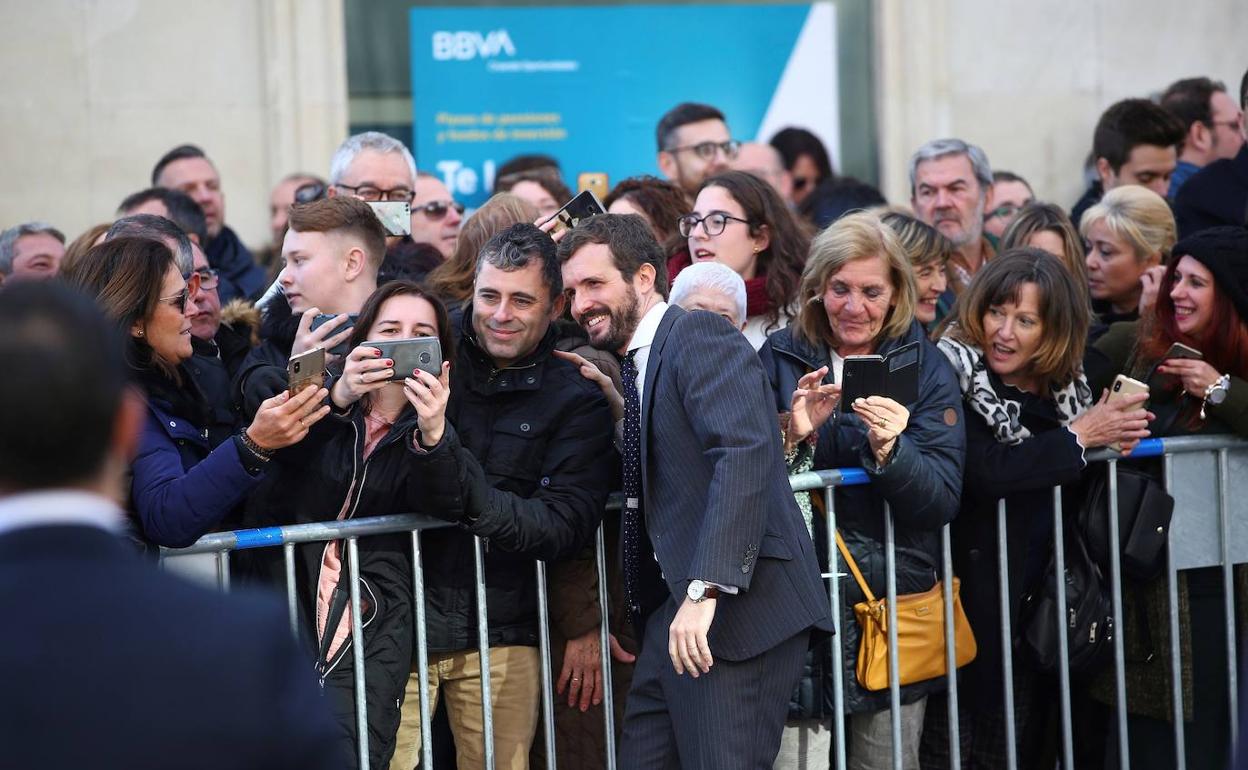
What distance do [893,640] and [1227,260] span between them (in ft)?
6.13

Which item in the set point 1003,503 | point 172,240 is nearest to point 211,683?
point 172,240

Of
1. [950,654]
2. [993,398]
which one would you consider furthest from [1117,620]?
[993,398]

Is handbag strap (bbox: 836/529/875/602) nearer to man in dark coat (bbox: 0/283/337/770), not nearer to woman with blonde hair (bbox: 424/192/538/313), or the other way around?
woman with blonde hair (bbox: 424/192/538/313)

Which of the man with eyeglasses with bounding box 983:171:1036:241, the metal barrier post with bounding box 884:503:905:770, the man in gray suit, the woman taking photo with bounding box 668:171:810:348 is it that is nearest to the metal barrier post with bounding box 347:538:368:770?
the man in gray suit

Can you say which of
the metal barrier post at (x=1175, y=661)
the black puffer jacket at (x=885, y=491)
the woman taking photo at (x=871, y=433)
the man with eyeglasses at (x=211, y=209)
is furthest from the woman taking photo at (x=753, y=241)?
the man with eyeglasses at (x=211, y=209)

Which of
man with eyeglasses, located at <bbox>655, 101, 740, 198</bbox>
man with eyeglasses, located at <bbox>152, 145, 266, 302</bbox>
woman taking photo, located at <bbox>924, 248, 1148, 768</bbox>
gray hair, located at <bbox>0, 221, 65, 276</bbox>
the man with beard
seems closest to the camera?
woman taking photo, located at <bbox>924, 248, 1148, 768</bbox>

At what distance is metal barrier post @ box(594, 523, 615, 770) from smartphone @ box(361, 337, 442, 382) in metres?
0.82

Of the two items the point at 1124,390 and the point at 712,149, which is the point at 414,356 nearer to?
the point at 1124,390

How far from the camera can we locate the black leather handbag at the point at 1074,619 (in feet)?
17.9

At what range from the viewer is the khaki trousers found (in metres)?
4.90

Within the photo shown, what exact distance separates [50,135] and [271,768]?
25.8 ft

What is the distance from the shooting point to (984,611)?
5.42 m

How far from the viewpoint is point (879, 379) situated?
192 inches

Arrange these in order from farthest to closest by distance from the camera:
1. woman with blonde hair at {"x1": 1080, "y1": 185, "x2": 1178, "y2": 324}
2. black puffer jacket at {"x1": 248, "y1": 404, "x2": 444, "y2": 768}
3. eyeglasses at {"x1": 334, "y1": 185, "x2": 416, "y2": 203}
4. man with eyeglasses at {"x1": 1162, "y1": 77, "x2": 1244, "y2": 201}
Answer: man with eyeglasses at {"x1": 1162, "y1": 77, "x2": 1244, "y2": 201}, woman with blonde hair at {"x1": 1080, "y1": 185, "x2": 1178, "y2": 324}, eyeglasses at {"x1": 334, "y1": 185, "x2": 416, "y2": 203}, black puffer jacket at {"x1": 248, "y1": 404, "x2": 444, "y2": 768}
